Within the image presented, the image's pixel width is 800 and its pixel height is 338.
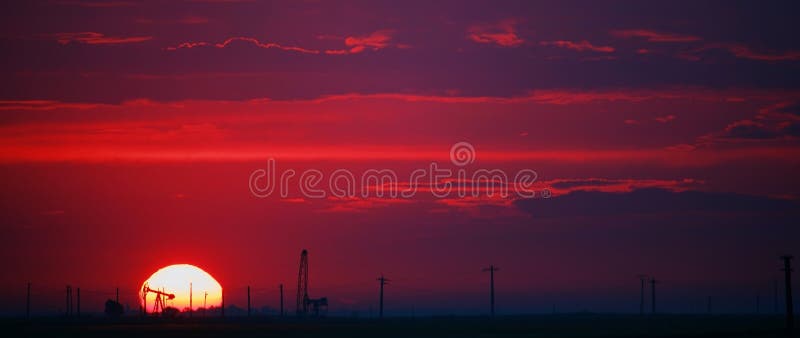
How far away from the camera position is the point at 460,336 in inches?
4574

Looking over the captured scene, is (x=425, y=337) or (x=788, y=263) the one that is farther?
(x=788, y=263)

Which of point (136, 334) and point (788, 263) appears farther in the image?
point (788, 263)

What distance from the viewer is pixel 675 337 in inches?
4065

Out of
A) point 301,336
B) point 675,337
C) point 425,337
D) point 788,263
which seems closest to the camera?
point 675,337

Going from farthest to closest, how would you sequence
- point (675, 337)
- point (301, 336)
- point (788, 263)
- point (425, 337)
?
point (788, 263) < point (301, 336) < point (425, 337) < point (675, 337)

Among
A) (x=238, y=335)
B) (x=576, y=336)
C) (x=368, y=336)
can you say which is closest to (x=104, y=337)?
(x=238, y=335)

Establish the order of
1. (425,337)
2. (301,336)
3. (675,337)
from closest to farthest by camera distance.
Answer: (675,337)
(425,337)
(301,336)

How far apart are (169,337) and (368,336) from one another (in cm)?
2174

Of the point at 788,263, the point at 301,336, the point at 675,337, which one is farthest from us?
the point at 788,263

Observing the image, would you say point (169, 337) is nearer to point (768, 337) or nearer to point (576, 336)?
point (576, 336)

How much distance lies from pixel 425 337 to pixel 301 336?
15882 mm

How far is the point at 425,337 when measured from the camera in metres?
111

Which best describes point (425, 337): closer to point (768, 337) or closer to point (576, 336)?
point (576, 336)

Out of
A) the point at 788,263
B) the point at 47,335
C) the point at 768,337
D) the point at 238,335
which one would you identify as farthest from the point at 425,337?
the point at 788,263
